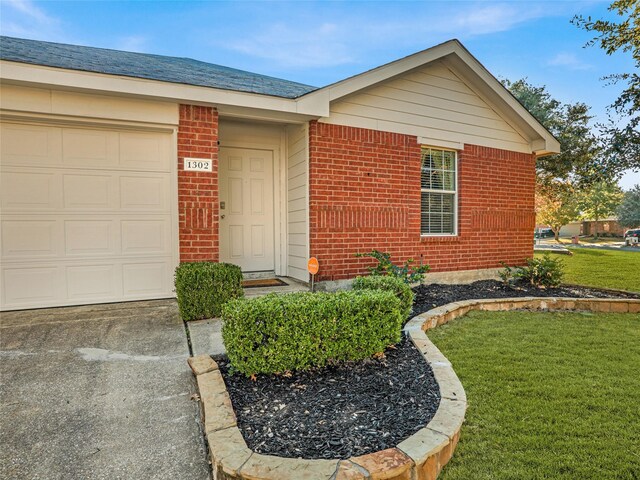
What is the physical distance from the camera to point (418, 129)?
263 inches

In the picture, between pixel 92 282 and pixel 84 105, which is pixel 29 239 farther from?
pixel 84 105

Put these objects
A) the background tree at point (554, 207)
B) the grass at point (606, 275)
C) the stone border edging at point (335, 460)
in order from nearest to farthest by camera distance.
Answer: the stone border edging at point (335, 460), the grass at point (606, 275), the background tree at point (554, 207)

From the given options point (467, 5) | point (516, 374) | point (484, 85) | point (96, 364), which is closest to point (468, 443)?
point (516, 374)

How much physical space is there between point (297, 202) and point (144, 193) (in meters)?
2.34

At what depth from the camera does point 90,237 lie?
481 centimetres

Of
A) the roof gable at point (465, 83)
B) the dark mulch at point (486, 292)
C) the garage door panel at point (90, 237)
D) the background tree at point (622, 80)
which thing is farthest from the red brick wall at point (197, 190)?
the background tree at point (622, 80)

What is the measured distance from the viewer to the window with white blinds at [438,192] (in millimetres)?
6941

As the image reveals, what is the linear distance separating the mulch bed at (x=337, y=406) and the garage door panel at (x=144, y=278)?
8.04 ft

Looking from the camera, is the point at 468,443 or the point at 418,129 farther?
the point at 418,129

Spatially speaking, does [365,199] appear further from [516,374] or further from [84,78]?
[84,78]

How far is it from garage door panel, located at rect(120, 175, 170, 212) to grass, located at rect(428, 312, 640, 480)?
405 centimetres

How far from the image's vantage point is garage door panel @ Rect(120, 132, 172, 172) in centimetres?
495

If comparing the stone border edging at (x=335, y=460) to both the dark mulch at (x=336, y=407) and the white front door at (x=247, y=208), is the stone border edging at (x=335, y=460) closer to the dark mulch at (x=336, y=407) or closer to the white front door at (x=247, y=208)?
the dark mulch at (x=336, y=407)

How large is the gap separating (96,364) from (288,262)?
3831 millimetres
